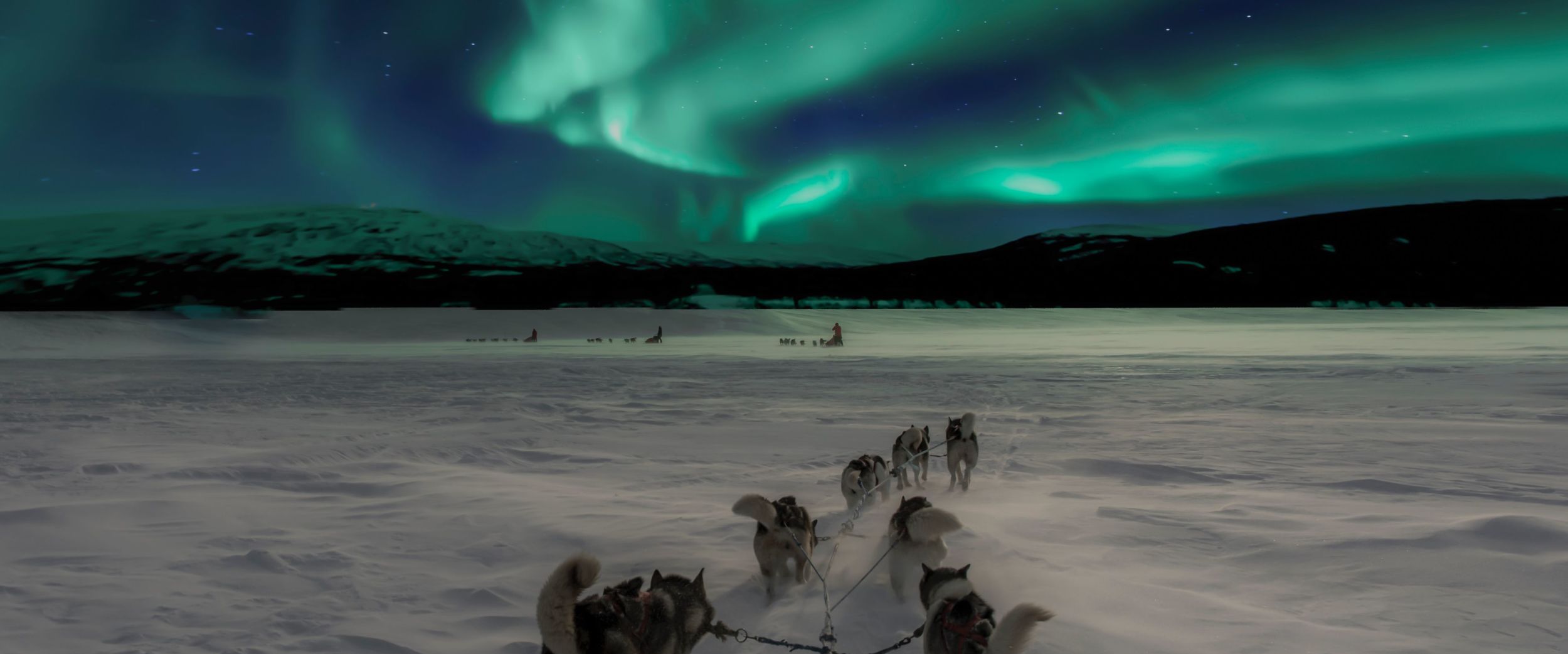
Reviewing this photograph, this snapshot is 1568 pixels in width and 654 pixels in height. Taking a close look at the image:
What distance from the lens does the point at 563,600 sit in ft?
8.68

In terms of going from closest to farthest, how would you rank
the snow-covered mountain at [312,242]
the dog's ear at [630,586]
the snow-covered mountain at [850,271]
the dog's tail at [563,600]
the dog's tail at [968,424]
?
the dog's tail at [563,600] → the dog's ear at [630,586] → the dog's tail at [968,424] → the snow-covered mountain at [850,271] → the snow-covered mountain at [312,242]

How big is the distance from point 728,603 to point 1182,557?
2.73m

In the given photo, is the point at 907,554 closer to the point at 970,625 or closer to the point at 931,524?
the point at 931,524

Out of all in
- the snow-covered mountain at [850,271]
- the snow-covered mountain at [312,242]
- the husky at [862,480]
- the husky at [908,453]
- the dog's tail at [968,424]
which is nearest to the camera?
the husky at [862,480]

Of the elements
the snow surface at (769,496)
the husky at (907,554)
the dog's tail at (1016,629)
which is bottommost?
the snow surface at (769,496)

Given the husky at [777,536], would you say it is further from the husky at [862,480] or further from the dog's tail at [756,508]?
the husky at [862,480]

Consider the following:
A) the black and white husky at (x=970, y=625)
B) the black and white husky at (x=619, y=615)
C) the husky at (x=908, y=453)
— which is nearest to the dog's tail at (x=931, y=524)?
the black and white husky at (x=970, y=625)

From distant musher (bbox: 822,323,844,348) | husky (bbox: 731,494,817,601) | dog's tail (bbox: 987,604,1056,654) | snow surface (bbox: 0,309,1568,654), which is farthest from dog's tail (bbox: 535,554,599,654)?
distant musher (bbox: 822,323,844,348)

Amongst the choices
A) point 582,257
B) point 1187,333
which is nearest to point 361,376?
point 1187,333

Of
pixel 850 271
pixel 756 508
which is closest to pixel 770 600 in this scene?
pixel 756 508

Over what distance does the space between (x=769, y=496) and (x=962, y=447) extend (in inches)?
66.1

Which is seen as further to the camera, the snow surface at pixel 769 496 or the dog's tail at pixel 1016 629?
the snow surface at pixel 769 496

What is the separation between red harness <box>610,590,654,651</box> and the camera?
2852 mm

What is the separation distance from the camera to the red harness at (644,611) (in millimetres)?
2852
